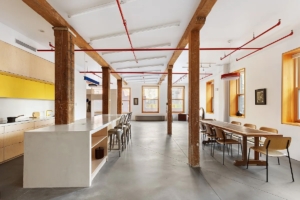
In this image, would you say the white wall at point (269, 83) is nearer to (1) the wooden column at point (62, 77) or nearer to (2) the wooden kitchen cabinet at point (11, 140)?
(1) the wooden column at point (62, 77)

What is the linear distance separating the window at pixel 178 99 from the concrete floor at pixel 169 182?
1039cm

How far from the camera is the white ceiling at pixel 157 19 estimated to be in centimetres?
328

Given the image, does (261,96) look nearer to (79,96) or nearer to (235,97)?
(235,97)

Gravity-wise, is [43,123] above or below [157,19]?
below

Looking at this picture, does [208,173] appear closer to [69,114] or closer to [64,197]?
[64,197]

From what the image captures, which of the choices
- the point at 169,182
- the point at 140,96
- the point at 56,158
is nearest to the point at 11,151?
the point at 56,158

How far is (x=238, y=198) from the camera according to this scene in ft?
8.46

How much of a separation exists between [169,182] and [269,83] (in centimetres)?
436

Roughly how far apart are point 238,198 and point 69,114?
3.43 meters

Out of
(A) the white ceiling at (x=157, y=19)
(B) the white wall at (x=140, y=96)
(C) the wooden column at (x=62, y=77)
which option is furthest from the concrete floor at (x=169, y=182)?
(B) the white wall at (x=140, y=96)

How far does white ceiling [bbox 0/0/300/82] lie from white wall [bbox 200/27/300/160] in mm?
338

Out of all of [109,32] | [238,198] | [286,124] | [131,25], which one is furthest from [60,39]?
[286,124]

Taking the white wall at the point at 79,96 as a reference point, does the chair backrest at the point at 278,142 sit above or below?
below

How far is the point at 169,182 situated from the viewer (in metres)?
3.10
